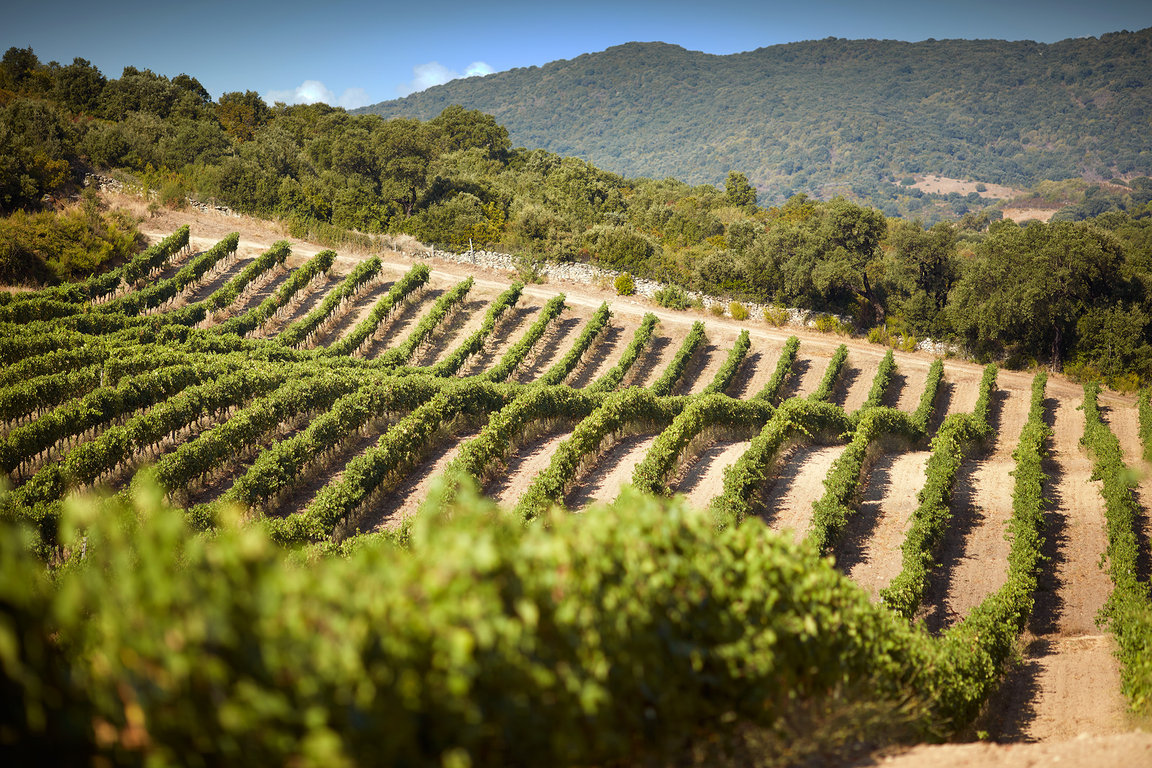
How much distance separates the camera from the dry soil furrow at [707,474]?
68.9ft

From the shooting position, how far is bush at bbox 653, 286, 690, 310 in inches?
1720

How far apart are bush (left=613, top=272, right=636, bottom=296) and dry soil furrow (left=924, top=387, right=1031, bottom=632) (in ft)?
78.5

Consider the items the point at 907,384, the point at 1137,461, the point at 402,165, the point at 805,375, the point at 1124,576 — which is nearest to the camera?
the point at 1124,576

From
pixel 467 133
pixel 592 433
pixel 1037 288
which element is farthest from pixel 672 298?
pixel 467 133

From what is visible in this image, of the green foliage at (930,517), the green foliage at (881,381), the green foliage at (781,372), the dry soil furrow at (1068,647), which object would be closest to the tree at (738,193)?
the green foliage at (781,372)

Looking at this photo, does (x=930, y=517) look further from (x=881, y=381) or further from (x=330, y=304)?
(x=330, y=304)

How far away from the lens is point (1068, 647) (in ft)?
50.6

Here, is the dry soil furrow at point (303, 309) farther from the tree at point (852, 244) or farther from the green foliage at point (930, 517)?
the green foliage at point (930, 517)

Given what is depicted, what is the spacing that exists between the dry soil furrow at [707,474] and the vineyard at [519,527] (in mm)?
233

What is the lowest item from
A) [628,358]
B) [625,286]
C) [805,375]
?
[805,375]

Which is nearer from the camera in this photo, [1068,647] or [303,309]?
[1068,647]

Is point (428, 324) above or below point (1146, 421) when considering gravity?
above

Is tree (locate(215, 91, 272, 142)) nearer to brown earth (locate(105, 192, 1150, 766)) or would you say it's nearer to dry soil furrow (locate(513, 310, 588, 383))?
brown earth (locate(105, 192, 1150, 766))

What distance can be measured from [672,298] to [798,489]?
23759 millimetres
